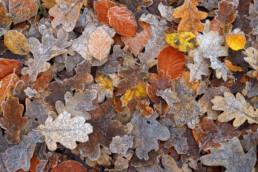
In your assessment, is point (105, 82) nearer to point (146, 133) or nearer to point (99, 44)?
point (99, 44)

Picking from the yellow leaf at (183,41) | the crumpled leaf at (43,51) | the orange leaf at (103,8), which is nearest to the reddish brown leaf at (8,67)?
the crumpled leaf at (43,51)

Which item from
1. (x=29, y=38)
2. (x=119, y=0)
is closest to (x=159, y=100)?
(x=119, y=0)

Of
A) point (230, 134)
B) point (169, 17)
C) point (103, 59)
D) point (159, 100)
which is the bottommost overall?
point (230, 134)

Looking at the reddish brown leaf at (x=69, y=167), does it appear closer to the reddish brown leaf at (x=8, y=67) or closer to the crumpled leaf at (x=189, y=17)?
the reddish brown leaf at (x=8, y=67)

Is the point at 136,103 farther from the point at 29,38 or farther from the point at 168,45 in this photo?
the point at 29,38

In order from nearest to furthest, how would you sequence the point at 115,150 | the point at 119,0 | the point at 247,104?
1. the point at 115,150
2. the point at 247,104
3. the point at 119,0

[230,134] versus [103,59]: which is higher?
[103,59]
